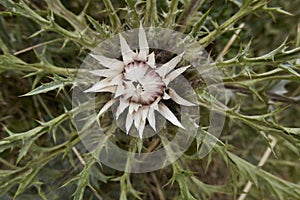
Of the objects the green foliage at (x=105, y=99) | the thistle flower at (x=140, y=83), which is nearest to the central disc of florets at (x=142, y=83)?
the thistle flower at (x=140, y=83)

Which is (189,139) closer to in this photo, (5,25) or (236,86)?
(236,86)

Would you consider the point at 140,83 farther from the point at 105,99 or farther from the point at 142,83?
the point at 105,99

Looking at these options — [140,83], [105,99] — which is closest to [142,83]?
[140,83]

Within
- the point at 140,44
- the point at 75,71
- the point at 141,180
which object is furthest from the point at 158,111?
the point at 141,180

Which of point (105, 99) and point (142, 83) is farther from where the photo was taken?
point (105, 99)

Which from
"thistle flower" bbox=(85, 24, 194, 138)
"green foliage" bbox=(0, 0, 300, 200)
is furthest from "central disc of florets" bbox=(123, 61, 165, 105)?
"green foliage" bbox=(0, 0, 300, 200)
